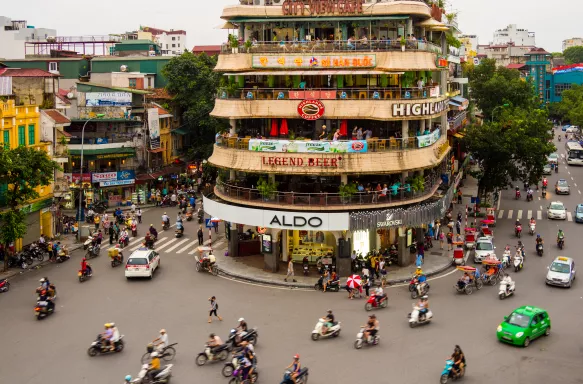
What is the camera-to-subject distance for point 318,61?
41188 millimetres

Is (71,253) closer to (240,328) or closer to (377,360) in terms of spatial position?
(240,328)

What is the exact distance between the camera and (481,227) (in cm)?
5484

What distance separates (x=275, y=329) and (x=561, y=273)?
17029 millimetres

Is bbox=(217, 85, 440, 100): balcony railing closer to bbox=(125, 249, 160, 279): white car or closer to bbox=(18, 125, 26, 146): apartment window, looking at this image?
bbox=(125, 249, 160, 279): white car

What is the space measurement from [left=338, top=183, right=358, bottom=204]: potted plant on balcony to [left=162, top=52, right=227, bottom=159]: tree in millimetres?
33808

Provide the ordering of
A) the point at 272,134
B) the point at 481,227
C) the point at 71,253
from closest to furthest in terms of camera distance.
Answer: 1. the point at 272,134
2. the point at 71,253
3. the point at 481,227

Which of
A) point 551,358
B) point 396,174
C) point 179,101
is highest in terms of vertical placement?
point 179,101

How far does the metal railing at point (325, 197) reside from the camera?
40.3 metres

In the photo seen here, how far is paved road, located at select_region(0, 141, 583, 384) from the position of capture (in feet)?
89.7

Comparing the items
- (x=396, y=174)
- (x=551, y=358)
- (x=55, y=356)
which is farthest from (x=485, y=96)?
(x=55, y=356)

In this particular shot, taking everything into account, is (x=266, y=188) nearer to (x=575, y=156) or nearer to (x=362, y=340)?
(x=362, y=340)

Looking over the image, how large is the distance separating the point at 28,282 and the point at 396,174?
75.2ft

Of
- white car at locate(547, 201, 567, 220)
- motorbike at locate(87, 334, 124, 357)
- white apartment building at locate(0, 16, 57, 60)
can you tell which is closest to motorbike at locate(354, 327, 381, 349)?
motorbike at locate(87, 334, 124, 357)

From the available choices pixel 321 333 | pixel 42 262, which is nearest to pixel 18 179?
pixel 42 262
